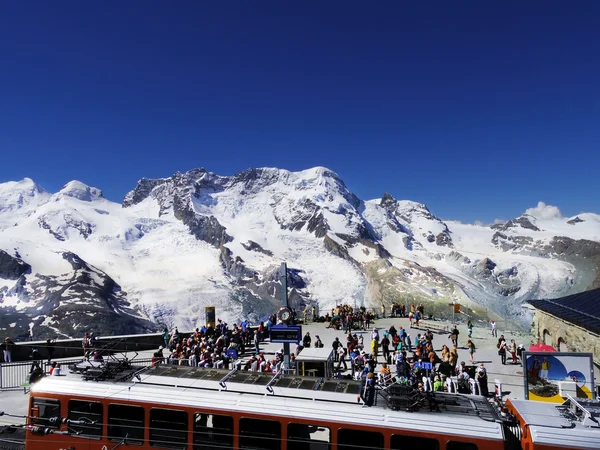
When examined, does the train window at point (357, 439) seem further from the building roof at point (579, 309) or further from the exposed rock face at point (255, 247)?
the exposed rock face at point (255, 247)

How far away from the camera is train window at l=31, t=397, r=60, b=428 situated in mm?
10719

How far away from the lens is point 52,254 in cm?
16462

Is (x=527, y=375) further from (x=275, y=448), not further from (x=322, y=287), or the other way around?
(x=322, y=287)

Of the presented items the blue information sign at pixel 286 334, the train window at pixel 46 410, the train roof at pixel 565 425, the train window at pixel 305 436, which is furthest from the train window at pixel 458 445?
the blue information sign at pixel 286 334

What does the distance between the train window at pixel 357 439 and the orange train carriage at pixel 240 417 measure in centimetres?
2

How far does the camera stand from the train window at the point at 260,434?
30.8ft

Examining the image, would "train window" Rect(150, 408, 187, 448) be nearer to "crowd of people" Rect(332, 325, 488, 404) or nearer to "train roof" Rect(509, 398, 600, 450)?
"crowd of people" Rect(332, 325, 488, 404)

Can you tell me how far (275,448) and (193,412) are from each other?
1948 mm

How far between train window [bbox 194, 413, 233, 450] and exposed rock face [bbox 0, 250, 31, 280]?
550ft

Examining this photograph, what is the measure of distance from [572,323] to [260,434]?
801 inches

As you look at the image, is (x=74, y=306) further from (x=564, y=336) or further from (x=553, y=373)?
(x=553, y=373)

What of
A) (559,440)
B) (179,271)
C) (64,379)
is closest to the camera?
(559,440)

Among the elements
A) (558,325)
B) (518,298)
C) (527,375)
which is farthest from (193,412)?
(518,298)

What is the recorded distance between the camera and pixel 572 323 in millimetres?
23312
